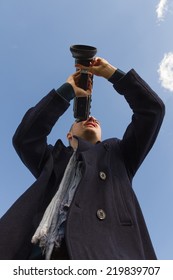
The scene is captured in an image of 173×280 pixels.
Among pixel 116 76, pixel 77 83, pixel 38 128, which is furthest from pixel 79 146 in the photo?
pixel 116 76

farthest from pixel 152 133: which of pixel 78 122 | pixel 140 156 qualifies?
pixel 78 122

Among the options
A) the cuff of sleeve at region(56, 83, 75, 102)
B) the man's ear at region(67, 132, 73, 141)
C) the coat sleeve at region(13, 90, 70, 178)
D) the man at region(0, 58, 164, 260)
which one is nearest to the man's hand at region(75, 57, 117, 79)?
the man at region(0, 58, 164, 260)

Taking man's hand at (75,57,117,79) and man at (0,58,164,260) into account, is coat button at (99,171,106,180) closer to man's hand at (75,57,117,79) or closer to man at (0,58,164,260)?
man at (0,58,164,260)

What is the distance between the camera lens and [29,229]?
2605 mm

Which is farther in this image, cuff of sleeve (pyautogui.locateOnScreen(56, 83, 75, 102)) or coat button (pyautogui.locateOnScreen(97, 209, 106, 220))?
cuff of sleeve (pyautogui.locateOnScreen(56, 83, 75, 102))

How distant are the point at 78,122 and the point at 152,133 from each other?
76 cm

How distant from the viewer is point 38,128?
3.12 m

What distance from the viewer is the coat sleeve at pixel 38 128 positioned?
3.09 metres

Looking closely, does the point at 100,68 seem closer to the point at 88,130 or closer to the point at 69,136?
the point at 88,130

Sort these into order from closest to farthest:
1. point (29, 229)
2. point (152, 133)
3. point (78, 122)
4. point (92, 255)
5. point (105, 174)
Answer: point (92, 255)
point (29, 229)
point (105, 174)
point (152, 133)
point (78, 122)

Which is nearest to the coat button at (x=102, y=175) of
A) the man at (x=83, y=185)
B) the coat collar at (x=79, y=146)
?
the man at (x=83, y=185)

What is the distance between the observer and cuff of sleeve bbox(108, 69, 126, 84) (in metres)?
3.13

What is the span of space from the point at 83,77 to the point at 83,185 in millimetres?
957

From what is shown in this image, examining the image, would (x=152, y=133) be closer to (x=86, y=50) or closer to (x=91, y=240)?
(x=86, y=50)
